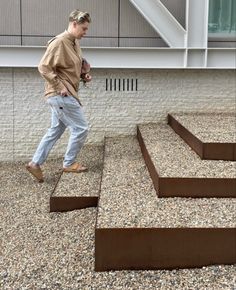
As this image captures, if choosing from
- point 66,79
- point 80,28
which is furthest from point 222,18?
point 66,79

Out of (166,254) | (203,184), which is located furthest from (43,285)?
(203,184)

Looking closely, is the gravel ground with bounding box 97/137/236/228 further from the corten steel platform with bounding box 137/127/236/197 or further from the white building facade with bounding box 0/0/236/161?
the white building facade with bounding box 0/0/236/161

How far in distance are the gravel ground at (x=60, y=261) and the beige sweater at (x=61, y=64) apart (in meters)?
1.28

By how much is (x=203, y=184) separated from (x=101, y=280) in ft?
4.40

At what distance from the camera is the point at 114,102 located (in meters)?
7.42

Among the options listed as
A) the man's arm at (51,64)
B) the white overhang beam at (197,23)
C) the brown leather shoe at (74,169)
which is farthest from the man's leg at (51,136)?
the white overhang beam at (197,23)

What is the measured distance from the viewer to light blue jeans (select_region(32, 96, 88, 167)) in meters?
5.23

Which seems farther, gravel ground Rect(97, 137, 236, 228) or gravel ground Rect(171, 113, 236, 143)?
gravel ground Rect(171, 113, 236, 143)

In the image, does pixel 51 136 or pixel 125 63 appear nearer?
pixel 51 136

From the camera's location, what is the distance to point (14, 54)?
714 cm

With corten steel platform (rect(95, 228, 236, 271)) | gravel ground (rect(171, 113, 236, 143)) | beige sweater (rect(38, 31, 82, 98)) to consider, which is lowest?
corten steel platform (rect(95, 228, 236, 271))

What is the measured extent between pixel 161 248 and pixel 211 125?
3.09 meters

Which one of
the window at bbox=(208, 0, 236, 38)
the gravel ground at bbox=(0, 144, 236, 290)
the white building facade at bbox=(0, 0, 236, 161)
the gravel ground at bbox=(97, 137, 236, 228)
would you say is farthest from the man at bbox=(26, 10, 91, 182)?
the window at bbox=(208, 0, 236, 38)

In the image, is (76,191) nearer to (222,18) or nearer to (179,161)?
(179,161)
